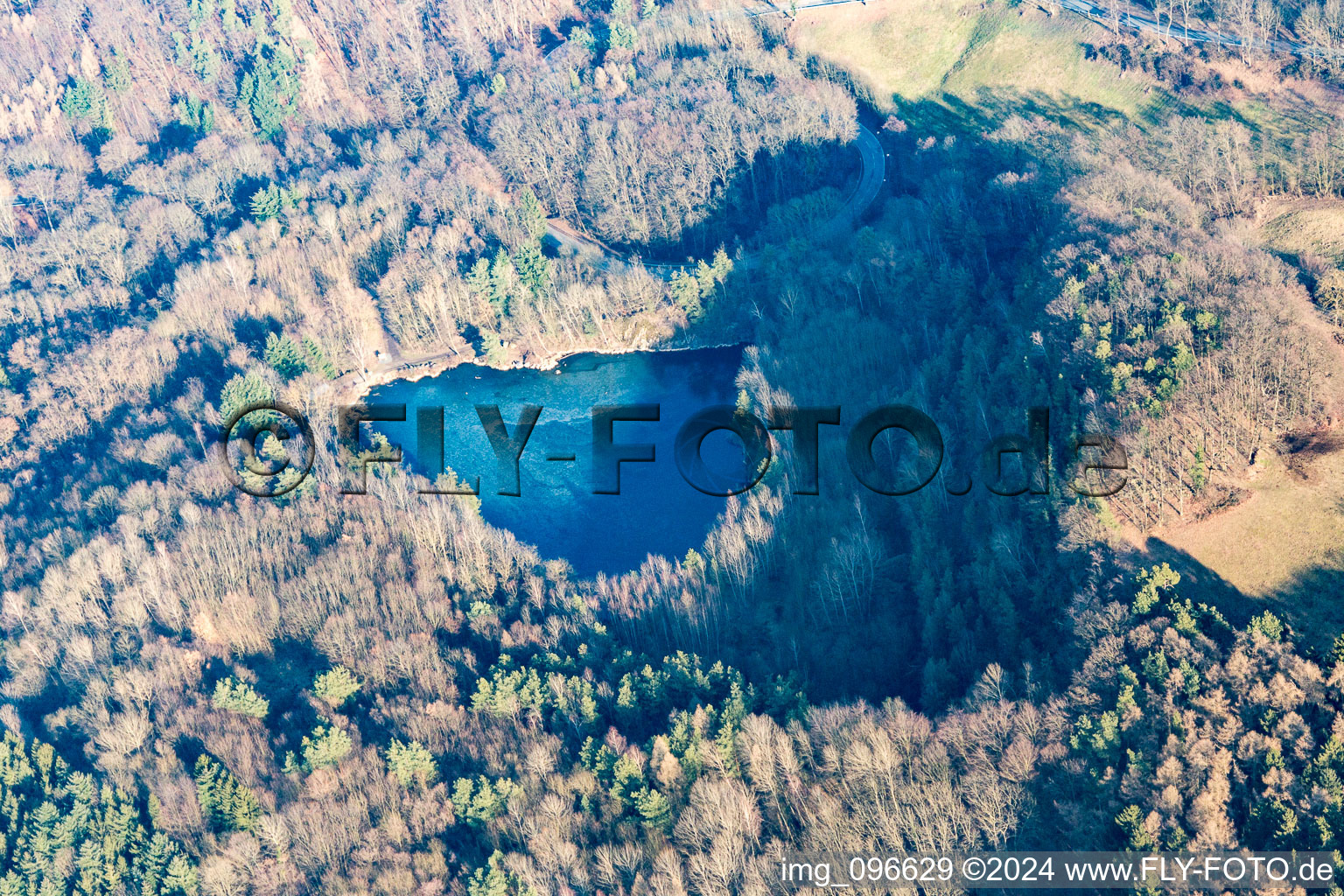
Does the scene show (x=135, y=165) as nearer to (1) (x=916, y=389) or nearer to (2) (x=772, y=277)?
(2) (x=772, y=277)

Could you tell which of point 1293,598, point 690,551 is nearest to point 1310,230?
point 1293,598

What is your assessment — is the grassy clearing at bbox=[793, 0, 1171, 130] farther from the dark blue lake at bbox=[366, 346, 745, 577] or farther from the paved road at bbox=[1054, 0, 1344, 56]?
the dark blue lake at bbox=[366, 346, 745, 577]

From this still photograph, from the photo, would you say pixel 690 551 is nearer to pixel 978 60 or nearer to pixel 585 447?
pixel 585 447

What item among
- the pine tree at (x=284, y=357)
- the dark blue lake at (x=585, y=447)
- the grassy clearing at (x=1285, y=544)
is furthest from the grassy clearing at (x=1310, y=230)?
the pine tree at (x=284, y=357)

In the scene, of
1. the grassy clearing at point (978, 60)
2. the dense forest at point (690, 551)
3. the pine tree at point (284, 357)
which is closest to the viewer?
the dense forest at point (690, 551)

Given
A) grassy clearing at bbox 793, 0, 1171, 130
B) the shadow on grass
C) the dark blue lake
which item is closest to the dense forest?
the shadow on grass

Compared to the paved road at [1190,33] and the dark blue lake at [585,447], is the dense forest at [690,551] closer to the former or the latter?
the paved road at [1190,33]
